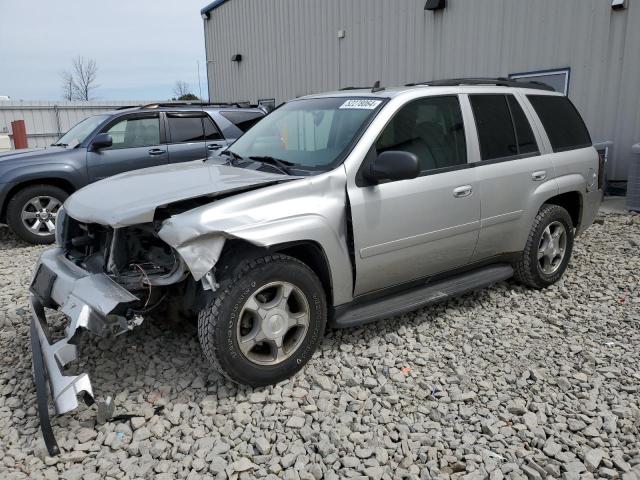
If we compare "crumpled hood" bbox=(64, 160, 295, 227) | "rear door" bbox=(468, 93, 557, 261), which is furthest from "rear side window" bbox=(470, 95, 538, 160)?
"crumpled hood" bbox=(64, 160, 295, 227)

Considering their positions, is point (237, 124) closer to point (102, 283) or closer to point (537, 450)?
point (102, 283)

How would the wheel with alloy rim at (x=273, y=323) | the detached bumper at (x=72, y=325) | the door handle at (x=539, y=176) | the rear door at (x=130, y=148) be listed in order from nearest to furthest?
the detached bumper at (x=72, y=325) → the wheel with alloy rim at (x=273, y=323) → the door handle at (x=539, y=176) → the rear door at (x=130, y=148)

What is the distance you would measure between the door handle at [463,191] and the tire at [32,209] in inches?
217

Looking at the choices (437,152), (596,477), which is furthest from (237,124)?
(596,477)

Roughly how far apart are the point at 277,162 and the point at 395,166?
0.90 meters

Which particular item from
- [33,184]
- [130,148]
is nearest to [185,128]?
[130,148]

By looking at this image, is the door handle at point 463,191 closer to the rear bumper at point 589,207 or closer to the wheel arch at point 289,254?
the wheel arch at point 289,254

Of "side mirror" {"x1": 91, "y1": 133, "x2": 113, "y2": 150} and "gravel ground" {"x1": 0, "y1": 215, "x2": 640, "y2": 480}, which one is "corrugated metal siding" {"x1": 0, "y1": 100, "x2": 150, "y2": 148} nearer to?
"side mirror" {"x1": 91, "y1": 133, "x2": 113, "y2": 150}

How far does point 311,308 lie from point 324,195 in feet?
2.34

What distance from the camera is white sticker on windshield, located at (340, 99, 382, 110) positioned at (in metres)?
3.73

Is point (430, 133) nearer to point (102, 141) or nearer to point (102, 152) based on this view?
point (102, 141)

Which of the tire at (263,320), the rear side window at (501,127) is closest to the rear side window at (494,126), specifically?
the rear side window at (501,127)

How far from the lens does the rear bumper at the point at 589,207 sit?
502 centimetres

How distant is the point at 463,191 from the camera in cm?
392
